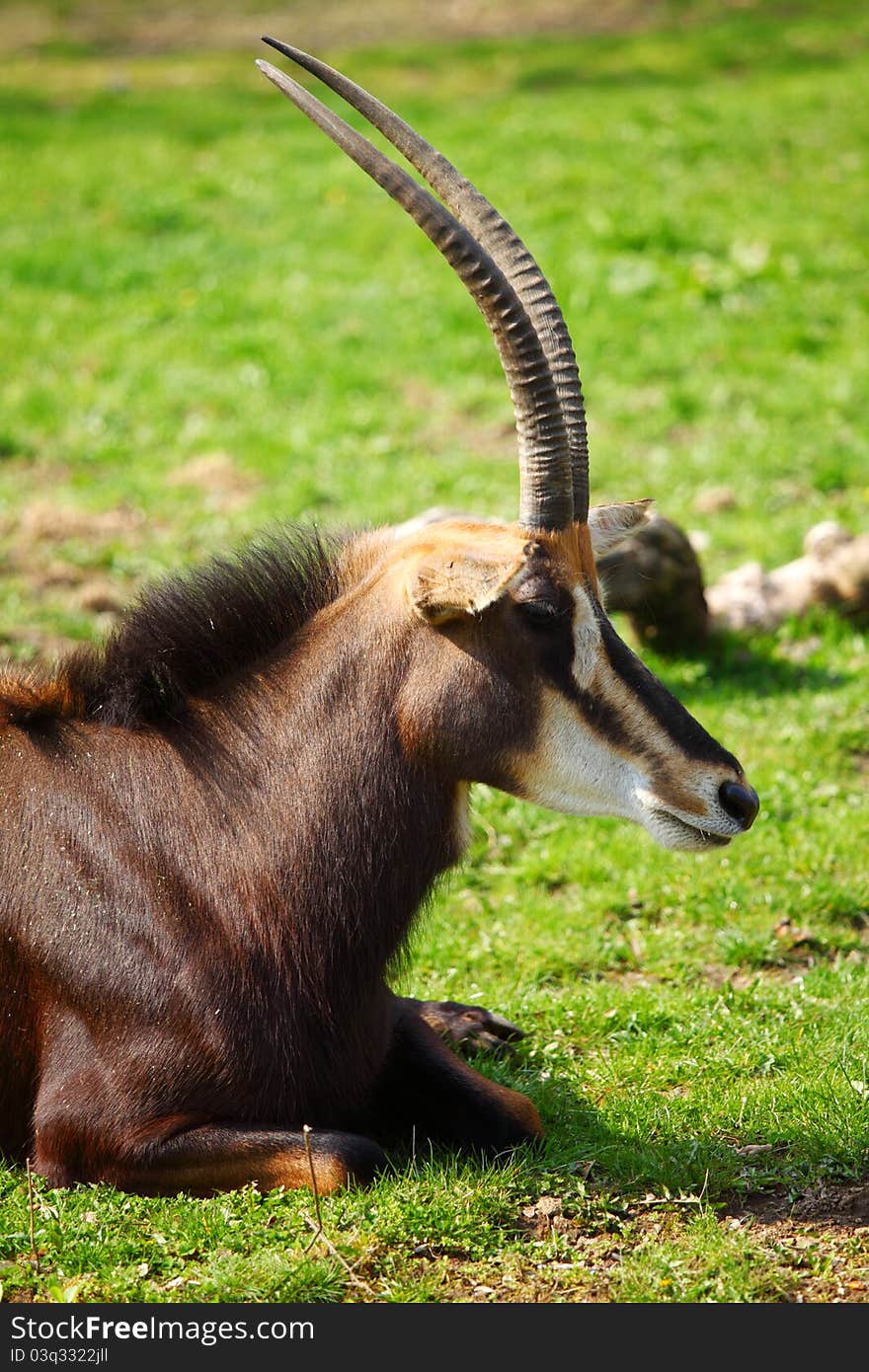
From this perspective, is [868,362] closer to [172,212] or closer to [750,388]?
[750,388]

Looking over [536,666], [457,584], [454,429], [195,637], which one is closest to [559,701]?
[536,666]

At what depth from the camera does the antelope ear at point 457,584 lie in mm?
4926

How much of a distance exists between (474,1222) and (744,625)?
18.0 ft

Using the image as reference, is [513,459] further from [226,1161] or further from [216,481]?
[226,1161]

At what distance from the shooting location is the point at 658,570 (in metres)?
9.09

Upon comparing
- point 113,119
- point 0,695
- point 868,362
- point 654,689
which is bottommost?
point 0,695

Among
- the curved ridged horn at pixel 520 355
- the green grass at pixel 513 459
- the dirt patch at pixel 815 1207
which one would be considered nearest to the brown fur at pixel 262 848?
the curved ridged horn at pixel 520 355

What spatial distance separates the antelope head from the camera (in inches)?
198

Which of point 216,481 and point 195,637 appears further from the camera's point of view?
point 216,481

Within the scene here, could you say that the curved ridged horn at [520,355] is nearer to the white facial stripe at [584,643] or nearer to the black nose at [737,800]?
the white facial stripe at [584,643]

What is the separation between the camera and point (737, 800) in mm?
5117

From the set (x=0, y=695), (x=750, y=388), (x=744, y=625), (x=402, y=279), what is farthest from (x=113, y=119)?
(x=0, y=695)

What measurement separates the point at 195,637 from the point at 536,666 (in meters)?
1.20

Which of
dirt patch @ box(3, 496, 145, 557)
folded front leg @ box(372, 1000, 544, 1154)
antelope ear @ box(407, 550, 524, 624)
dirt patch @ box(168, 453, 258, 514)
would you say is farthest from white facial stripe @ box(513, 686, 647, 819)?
dirt patch @ box(168, 453, 258, 514)
